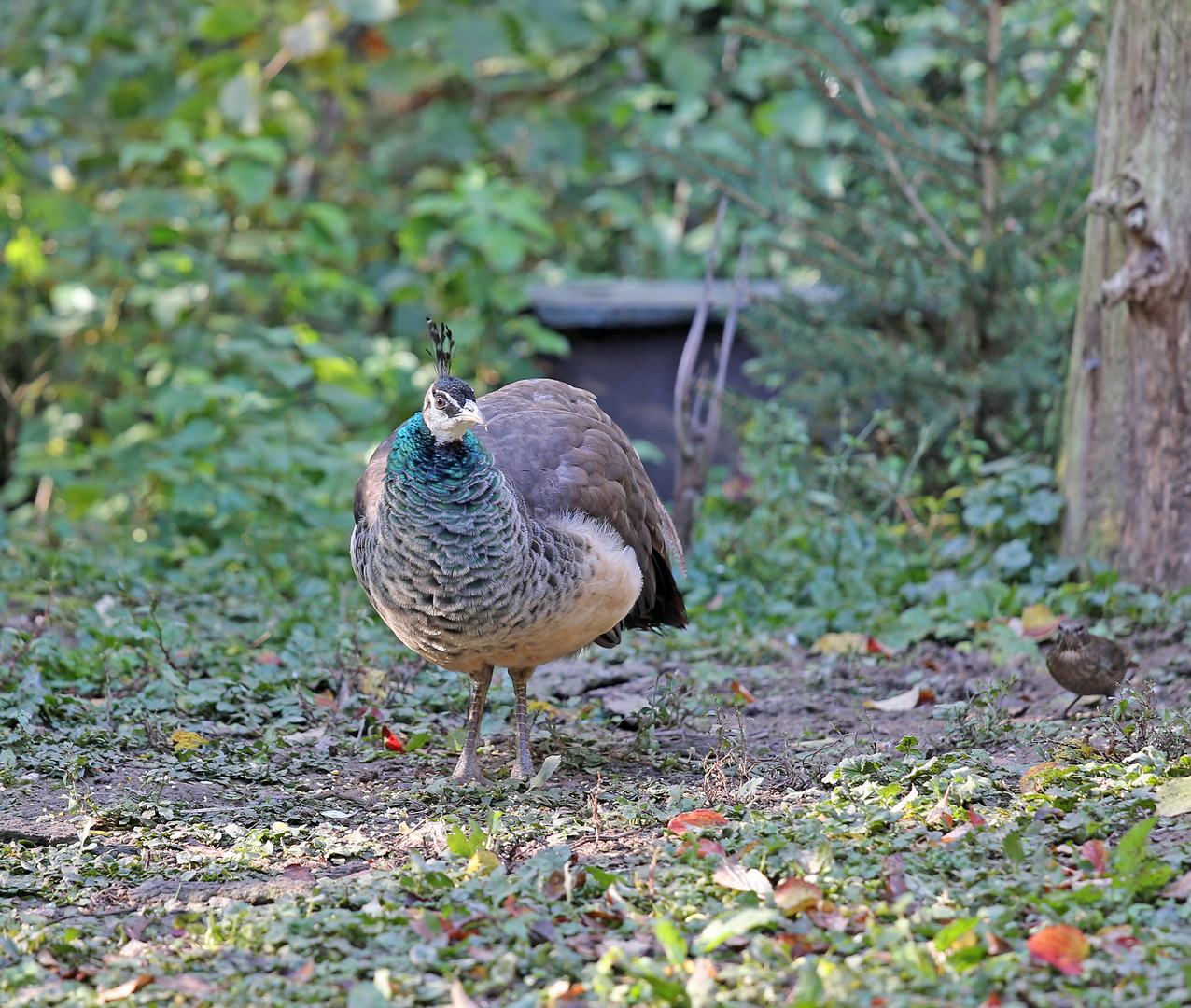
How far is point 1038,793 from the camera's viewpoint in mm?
2953

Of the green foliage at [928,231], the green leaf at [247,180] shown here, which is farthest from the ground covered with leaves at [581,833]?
the green leaf at [247,180]

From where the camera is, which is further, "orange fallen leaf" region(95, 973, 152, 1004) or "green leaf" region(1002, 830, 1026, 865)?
"green leaf" region(1002, 830, 1026, 865)

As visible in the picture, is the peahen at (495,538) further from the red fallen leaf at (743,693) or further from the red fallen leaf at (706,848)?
the red fallen leaf at (706,848)

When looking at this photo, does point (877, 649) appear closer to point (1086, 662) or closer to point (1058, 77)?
point (1086, 662)

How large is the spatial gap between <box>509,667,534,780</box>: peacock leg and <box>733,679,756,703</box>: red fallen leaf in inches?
34.6

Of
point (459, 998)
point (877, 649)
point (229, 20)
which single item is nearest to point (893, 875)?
point (459, 998)

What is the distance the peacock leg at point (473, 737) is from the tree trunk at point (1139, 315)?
8.33ft

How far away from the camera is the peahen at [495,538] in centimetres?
336

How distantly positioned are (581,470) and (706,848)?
1335 millimetres

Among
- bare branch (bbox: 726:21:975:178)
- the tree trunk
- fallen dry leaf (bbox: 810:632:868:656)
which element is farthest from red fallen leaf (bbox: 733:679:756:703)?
bare branch (bbox: 726:21:975:178)

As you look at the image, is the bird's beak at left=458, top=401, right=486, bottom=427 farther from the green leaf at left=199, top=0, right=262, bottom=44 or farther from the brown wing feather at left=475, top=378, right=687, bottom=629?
the green leaf at left=199, top=0, right=262, bottom=44

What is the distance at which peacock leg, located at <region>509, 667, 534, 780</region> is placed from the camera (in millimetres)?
3693

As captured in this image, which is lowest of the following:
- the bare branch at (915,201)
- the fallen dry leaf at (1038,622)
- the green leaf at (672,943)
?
the green leaf at (672,943)

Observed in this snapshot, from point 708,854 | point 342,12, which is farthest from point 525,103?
point 708,854
